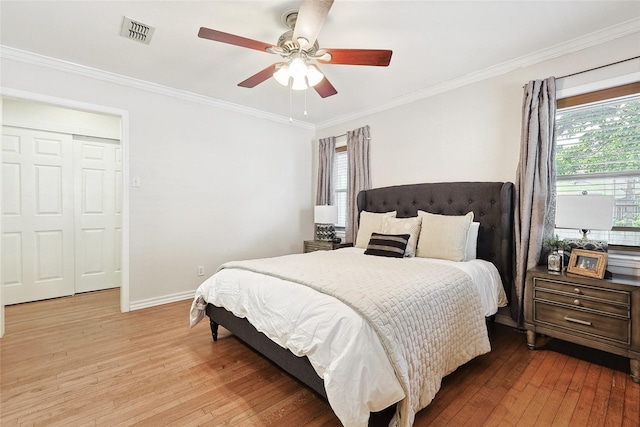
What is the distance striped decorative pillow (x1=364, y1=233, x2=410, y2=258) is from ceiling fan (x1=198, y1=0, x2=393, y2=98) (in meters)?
1.51

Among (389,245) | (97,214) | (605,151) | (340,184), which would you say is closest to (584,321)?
(605,151)

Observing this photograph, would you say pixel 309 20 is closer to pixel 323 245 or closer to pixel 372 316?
pixel 372 316

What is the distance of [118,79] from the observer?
10.1 ft

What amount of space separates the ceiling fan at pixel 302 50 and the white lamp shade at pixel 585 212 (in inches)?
66.0

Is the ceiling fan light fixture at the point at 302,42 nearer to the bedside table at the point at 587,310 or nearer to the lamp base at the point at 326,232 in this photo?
the bedside table at the point at 587,310

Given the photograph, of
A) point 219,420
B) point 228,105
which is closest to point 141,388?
point 219,420

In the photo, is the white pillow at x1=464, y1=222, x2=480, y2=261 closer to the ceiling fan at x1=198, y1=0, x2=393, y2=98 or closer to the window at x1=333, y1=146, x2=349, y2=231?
the ceiling fan at x1=198, y1=0, x2=393, y2=98

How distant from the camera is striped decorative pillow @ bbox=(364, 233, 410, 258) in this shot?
2.72 m

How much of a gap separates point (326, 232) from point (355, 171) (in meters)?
0.95

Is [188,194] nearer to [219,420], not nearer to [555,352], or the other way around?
[219,420]

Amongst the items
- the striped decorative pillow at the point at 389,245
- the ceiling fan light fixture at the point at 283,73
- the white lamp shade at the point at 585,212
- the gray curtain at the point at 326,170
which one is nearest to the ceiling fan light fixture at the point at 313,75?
the ceiling fan light fixture at the point at 283,73

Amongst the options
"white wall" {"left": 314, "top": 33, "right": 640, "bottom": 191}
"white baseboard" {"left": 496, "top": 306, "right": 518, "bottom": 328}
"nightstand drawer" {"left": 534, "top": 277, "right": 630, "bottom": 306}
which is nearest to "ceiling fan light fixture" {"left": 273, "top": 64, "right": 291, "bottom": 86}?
"white wall" {"left": 314, "top": 33, "right": 640, "bottom": 191}

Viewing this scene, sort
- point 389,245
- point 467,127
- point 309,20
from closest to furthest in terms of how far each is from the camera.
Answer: point 309,20 → point 389,245 → point 467,127

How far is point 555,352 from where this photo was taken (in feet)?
7.48
